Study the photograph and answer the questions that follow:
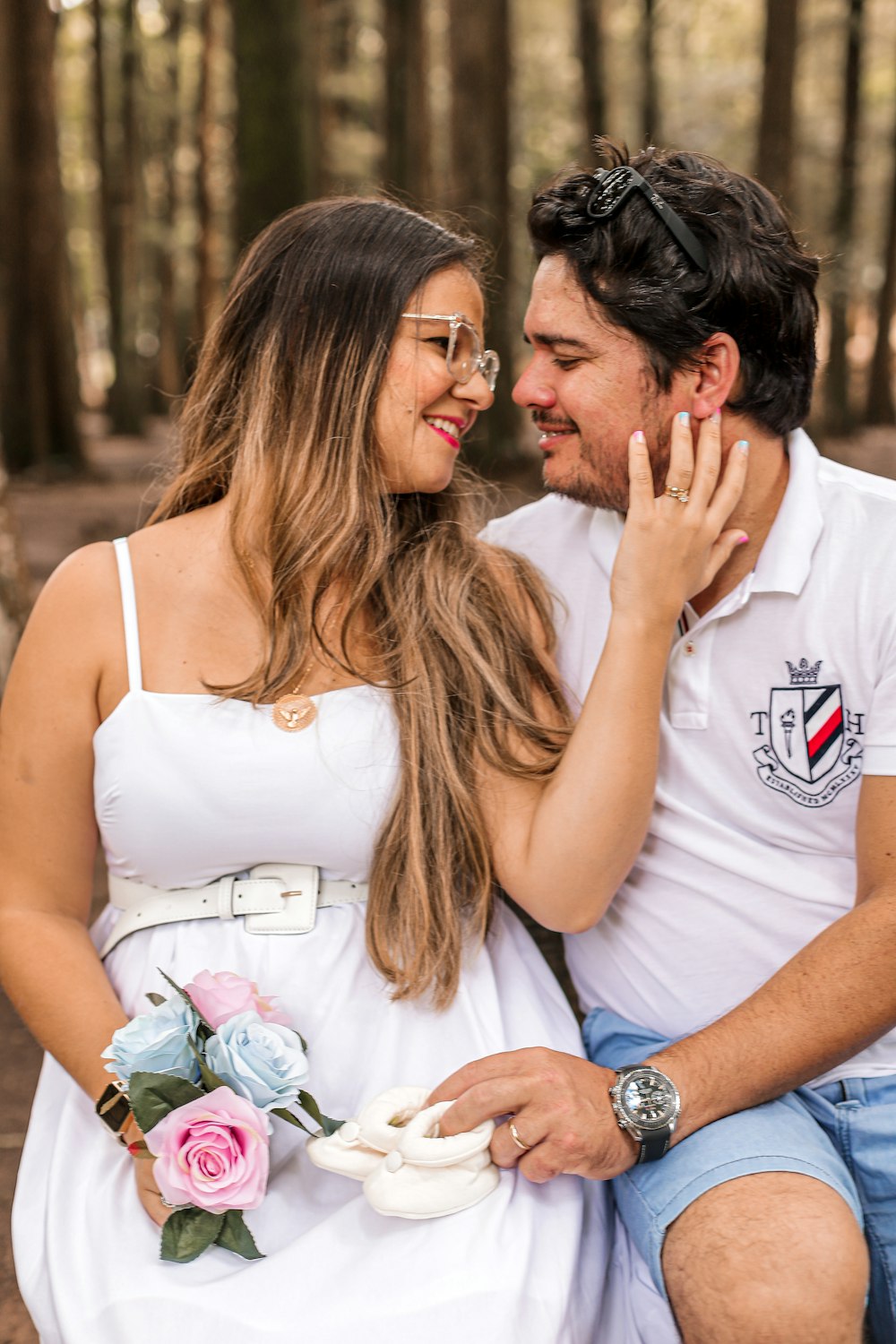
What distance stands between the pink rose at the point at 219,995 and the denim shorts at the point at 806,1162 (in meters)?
0.79

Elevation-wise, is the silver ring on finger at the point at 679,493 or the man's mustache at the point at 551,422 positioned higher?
the man's mustache at the point at 551,422

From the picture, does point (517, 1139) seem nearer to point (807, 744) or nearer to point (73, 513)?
point (807, 744)

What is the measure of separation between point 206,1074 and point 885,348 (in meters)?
23.9

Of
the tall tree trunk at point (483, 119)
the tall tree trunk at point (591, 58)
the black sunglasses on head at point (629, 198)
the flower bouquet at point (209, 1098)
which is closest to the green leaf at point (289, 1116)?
the flower bouquet at point (209, 1098)

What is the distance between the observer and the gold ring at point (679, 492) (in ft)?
9.07

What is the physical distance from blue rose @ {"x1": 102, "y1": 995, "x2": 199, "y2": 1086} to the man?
2.33 ft

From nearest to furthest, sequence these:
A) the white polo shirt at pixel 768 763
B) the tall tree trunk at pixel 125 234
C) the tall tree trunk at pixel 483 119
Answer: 1. the white polo shirt at pixel 768 763
2. the tall tree trunk at pixel 483 119
3. the tall tree trunk at pixel 125 234

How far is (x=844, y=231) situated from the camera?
1778 centimetres

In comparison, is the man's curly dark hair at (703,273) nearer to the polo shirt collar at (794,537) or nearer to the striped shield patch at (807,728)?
the polo shirt collar at (794,537)

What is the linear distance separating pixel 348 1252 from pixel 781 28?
464 inches

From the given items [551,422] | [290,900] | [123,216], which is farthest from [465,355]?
[123,216]

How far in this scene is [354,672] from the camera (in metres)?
2.83

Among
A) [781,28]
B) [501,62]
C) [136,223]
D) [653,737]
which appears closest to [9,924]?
[653,737]

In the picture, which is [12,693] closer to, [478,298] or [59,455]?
[478,298]
